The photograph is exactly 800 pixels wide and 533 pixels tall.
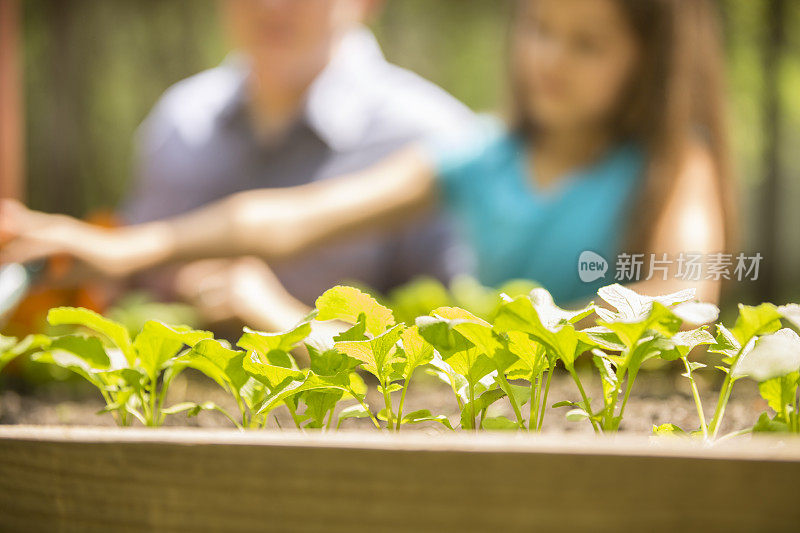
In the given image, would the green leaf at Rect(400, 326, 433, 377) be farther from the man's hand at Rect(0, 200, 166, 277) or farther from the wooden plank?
the man's hand at Rect(0, 200, 166, 277)

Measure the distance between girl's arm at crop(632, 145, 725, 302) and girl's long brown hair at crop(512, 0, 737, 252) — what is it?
0.02m

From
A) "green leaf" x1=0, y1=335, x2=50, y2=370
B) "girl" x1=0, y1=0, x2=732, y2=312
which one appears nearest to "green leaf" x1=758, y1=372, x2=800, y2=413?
"green leaf" x1=0, y1=335, x2=50, y2=370

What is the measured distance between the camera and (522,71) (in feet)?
4.29

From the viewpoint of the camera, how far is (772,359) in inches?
9.2

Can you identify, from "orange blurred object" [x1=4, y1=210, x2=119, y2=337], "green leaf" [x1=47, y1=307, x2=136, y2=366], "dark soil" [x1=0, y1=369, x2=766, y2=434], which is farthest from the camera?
"orange blurred object" [x1=4, y1=210, x2=119, y2=337]

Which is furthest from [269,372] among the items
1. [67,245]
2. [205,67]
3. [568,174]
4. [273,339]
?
[205,67]

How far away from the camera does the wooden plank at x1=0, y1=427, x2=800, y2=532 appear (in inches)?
7.7

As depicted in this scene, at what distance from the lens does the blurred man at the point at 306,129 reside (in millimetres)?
1999

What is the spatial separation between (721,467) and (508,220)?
1239 mm

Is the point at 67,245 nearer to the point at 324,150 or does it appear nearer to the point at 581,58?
the point at 581,58

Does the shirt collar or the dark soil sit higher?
the shirt collar

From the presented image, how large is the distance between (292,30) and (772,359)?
1969mm

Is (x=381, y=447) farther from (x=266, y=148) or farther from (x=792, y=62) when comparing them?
(x=792, y=62)

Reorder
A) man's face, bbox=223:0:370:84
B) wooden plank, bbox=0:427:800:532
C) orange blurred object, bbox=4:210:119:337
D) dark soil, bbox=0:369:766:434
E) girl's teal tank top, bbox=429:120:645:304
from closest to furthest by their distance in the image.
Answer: wooden plank, bbox=0:427:800:532, dark soil, bbox=0:369:766:434, orange blurred object, bbox=4:210:119:337, girl's teal tank top, bbox=429:120:645:304, man's face, bbox=223:0:370:84
